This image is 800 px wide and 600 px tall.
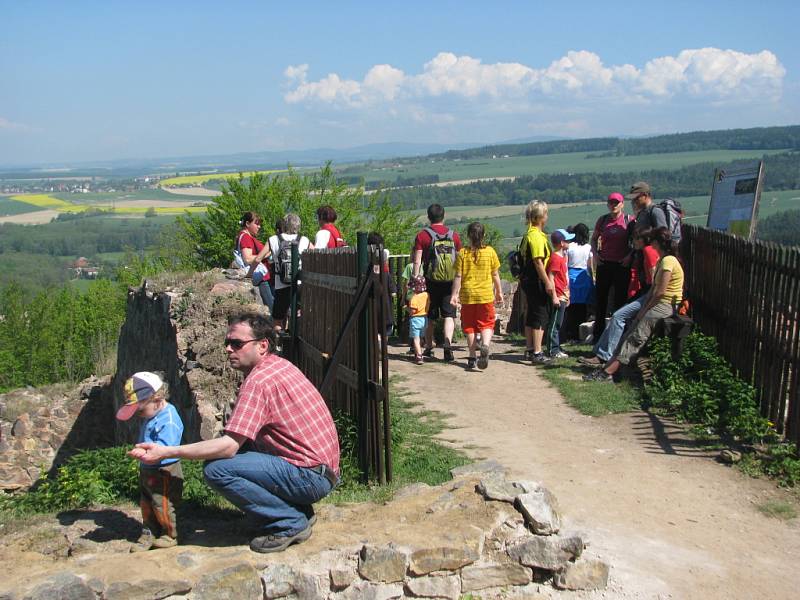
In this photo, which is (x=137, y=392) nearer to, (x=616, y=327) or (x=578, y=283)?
(x=616, y=327)

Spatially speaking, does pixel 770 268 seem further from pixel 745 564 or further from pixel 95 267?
pixel 95 267

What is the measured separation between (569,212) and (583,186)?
527 inches

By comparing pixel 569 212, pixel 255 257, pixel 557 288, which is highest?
pixel 255 257

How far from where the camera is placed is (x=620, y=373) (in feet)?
31.1

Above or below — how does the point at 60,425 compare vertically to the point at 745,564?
below

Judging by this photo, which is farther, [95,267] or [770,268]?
[95,267]

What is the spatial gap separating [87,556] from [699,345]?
6.61 meters

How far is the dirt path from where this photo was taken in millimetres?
4965

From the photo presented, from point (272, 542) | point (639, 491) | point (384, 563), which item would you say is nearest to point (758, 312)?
point (639, 491)

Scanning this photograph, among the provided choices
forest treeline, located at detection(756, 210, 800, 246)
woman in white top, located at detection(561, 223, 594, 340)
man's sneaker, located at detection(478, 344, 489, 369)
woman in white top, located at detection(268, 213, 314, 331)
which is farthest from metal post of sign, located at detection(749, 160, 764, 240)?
forest treeline, located at detection(756, 210, 800, 246)

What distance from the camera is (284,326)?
34.0 ft

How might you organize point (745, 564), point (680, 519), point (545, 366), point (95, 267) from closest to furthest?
point (745, 564)
point (680, 519)
point (545, 366)
point (95, 267)

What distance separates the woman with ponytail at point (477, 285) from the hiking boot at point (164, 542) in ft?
19.1

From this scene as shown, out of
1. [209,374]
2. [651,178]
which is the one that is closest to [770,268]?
[209,374]
